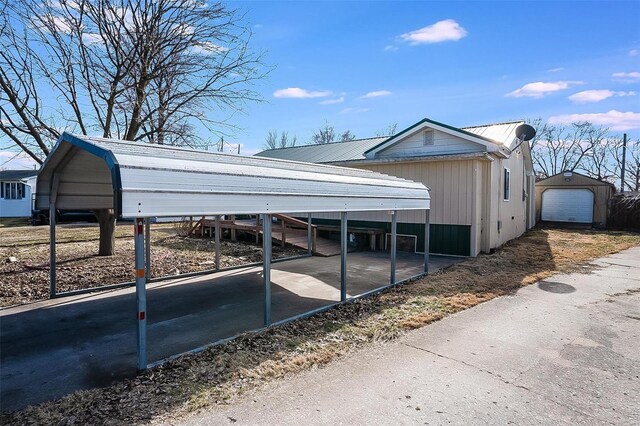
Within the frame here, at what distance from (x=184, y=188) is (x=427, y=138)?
10616mm

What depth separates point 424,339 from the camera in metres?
4.76

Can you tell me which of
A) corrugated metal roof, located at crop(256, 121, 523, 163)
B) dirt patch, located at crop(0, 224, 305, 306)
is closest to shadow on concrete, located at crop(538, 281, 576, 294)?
corrugated metal roof, located at crop(256, 121, 523, 163)

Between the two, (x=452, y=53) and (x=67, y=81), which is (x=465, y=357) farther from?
(x=67, y=81)

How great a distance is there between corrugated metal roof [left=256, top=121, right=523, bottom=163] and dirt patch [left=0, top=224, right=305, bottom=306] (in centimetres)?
575

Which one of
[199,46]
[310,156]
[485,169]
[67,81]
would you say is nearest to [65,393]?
[67,81]

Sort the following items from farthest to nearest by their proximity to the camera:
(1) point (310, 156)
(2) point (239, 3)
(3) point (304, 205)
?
(1) point (310, 156) < (2) point (239, 3) < (3) point (304, 205)

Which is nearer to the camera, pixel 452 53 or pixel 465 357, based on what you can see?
pixel 465 357

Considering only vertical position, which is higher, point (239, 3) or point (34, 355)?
point (239, 3)

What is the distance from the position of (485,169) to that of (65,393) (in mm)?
11351

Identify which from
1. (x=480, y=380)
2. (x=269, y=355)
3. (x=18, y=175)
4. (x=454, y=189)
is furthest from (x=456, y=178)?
(x=18, y=175)

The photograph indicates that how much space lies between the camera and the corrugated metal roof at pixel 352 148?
537 inches

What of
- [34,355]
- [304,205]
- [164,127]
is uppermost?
[164,127]

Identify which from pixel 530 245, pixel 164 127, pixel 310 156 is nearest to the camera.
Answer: pixel 164 127

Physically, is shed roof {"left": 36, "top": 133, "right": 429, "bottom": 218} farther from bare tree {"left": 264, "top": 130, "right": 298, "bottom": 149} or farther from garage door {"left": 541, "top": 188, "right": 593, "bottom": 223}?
bare tree {"left": 264, "top": 130, "right": 298, "bottom": 149}
